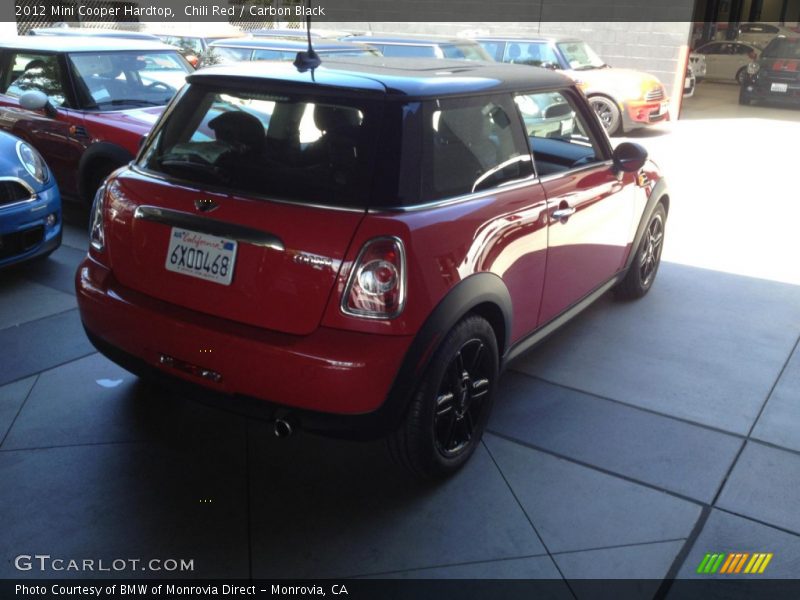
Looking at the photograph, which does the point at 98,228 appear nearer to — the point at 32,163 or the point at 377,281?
the point at 377,281

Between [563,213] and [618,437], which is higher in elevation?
[563,213]

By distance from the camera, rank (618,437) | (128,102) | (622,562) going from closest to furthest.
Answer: (622,562)
(618,437)
(128,102)

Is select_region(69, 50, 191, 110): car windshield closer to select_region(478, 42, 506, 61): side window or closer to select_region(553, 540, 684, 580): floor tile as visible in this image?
select_region(553, 540, 684, 580): floor tile

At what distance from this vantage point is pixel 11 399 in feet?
11.6

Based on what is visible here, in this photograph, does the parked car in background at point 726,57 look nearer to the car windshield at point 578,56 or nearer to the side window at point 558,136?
the car windshield at point 578,56

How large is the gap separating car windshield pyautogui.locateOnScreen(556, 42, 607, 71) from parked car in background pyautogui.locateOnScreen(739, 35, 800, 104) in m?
6.49

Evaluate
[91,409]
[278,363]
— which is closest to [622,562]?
[278,363]

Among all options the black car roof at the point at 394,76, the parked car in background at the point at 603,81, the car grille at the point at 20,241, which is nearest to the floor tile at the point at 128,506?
the black car roof at the point at 394,76

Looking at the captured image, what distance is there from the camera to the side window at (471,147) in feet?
9.19

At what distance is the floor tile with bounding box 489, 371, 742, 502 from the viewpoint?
10.4ft

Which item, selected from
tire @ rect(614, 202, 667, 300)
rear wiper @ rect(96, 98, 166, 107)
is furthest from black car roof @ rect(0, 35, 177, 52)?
tire @ rect(614, 202, 667, 300)

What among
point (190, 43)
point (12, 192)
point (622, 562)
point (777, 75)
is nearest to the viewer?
point (622, 562)

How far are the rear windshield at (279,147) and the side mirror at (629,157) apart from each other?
6.32 feet

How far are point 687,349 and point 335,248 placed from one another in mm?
2702
